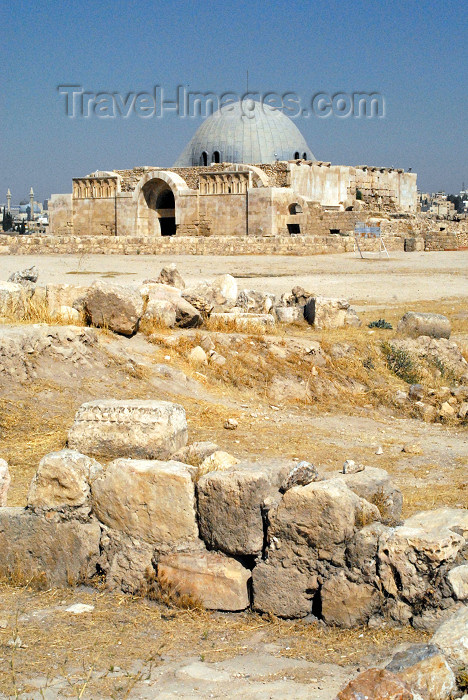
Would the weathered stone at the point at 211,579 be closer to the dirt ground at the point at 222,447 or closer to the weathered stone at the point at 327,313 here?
the dirt ground at the point at 222,447

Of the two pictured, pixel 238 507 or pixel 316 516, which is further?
pixel 238 507

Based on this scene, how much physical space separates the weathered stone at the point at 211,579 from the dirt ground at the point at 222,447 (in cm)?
8

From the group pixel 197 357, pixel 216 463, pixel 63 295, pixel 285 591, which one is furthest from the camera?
pixel 63 295

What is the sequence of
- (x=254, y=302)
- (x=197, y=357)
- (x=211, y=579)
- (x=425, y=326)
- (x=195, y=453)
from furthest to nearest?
(x=254, y=302) < (x=425, y=326) < (x=197, y=357) < (x=195, y=453) < (x=211, y=579)

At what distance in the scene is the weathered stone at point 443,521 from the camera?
363 cm

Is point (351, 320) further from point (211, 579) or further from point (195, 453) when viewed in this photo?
point (211, 579)

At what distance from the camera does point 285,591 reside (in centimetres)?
371

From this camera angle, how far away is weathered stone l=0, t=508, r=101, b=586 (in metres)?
4.02

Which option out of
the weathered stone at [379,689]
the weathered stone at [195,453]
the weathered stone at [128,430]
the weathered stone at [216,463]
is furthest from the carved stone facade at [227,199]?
the weathered stone at [379,689]

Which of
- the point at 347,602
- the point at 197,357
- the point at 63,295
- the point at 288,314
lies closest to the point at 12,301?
the point at 63,295

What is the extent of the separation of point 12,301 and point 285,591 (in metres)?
5.20

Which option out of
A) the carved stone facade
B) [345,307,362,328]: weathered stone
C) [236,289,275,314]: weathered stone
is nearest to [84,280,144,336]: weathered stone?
[236,289,275,314]: weathered stone

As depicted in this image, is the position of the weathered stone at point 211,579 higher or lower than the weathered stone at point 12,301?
lower

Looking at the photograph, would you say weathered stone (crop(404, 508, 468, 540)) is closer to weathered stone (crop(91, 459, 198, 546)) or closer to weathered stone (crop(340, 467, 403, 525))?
weathered stone (crop(340, 467, 403, 525))
